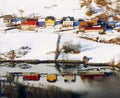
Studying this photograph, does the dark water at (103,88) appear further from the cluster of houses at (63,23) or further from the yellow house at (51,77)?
the cluster of houses at (63,23)

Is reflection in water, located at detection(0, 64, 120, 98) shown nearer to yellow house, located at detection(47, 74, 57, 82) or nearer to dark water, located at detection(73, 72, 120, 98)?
dark water, located at detection(73, 72, 120, 98)

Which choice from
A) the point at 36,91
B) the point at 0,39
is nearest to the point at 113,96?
the point at 36,91

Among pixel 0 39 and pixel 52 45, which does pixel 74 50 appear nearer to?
pixel 52 45

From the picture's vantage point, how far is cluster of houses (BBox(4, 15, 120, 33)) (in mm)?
32594

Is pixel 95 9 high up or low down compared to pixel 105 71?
up

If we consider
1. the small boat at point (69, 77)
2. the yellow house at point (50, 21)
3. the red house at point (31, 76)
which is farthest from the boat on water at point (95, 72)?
the yellow house at point (50, 21)

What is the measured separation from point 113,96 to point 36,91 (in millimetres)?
3406

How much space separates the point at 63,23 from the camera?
110ft

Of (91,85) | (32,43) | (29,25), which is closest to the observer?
(91,85)

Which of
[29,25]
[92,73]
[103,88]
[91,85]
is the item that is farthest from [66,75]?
[29,25]

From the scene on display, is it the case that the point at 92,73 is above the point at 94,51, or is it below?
below

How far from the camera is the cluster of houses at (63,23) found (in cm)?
3259

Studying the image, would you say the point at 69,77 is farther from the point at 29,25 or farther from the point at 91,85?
the point at 29,25

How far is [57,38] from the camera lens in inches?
1228
